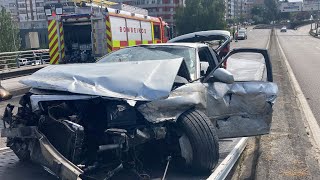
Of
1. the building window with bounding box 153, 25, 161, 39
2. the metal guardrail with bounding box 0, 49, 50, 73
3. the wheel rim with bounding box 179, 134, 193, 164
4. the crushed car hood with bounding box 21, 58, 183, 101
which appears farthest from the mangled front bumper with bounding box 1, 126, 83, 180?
the building window with bounding box 153, 25, 161, 39

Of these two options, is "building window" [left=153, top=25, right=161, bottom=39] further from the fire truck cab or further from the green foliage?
the green foliage

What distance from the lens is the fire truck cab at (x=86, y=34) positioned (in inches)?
569

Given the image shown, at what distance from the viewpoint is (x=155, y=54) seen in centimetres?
546

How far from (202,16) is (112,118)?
219 ft

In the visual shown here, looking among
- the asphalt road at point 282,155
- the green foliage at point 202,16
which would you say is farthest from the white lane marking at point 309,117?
the green foliage at point 202,16

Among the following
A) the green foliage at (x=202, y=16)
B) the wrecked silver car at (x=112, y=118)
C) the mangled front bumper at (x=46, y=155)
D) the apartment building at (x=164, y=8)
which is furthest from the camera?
the apartment building at (x=164, y=8)

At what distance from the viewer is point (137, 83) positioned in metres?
3.99

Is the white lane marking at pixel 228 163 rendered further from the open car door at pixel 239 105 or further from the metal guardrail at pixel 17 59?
the metal guardrail at pixel 17 59

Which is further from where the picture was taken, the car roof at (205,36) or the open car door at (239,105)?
the car roof at (205,36)

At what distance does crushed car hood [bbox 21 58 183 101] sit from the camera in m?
3.90

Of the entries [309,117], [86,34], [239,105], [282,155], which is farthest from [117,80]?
[86,34]

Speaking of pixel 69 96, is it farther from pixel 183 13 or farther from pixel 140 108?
pixel 183 13

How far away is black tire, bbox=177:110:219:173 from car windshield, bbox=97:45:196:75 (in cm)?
111

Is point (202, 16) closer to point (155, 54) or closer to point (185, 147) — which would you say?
point (155, 54)
